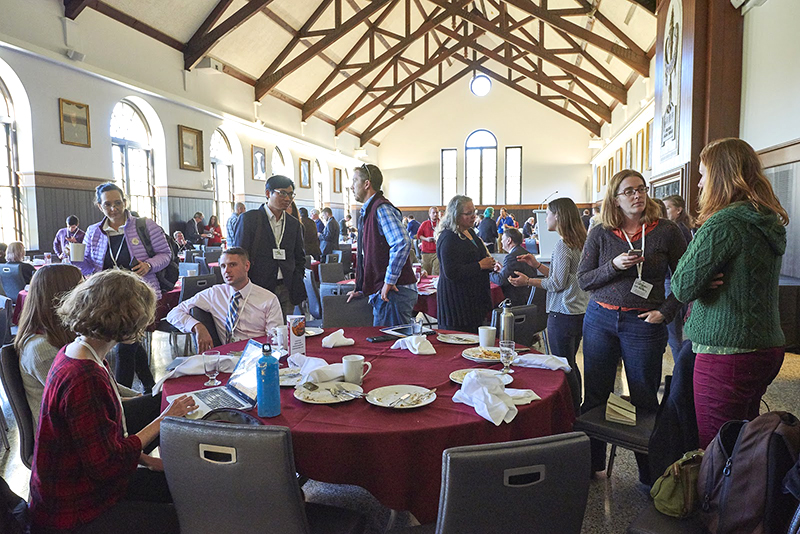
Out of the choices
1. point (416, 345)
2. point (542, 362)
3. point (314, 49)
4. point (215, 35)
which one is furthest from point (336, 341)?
point (314, 49)

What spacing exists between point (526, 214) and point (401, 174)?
5.30 metres

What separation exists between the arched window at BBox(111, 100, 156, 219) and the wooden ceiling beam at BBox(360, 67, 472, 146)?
36.7 ft

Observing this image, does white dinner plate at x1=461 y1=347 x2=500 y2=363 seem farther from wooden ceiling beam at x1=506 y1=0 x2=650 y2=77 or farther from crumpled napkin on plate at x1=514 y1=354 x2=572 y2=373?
wooden ceiling beam at x1=506 y1=0 x2=650 y2=77

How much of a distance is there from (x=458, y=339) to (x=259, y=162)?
11782 mm

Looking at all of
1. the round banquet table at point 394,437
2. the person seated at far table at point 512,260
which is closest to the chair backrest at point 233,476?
the round banquet table at point 394,437

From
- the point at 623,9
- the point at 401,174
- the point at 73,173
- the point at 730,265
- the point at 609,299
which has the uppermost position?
the point at 623,9

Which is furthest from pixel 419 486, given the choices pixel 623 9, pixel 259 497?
pixel 623 9

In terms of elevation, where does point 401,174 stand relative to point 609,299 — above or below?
above

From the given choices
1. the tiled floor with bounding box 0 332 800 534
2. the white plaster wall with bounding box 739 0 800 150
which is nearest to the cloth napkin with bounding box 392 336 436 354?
the tiled floor with bounding box 0 332 800 534

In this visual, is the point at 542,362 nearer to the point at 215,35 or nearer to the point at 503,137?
the point at 215,35

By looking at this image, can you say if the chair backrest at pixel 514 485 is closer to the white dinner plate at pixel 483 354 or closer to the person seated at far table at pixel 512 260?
the white dinner plate at pixel 483 354

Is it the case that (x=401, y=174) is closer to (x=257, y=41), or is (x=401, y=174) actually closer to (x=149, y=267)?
(x=257, y=41)

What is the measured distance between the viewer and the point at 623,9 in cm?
949

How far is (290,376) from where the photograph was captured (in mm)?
1943
